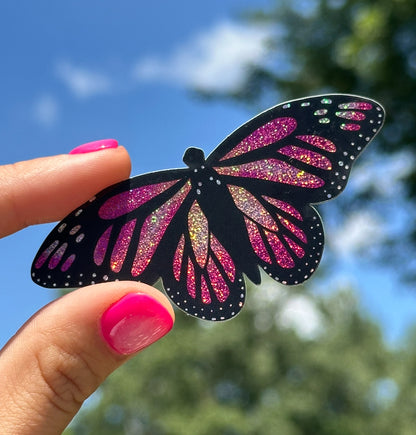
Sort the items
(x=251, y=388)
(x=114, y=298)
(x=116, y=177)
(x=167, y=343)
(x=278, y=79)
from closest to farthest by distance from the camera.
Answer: (x=114, y=298) → (x=116, y=177) → (x=278, y=79) → (x=167, y=343) → (x=251, y=388)

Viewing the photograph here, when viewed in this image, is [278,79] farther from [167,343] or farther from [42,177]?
[42,177]

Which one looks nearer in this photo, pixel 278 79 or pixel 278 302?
pixel 278 79

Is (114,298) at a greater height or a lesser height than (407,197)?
lesser

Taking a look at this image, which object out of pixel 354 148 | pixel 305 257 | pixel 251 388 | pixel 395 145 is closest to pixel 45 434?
pixel 305 257

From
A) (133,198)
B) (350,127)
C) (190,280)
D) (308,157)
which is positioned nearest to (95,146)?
(133,198)

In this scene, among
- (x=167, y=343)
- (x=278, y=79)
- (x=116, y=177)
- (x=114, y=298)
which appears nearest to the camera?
(x=114, y=298)

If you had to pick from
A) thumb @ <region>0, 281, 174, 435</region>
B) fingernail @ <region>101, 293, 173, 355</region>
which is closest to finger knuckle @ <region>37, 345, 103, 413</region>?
thumb @ <region>0, 281, 174, 435</region>

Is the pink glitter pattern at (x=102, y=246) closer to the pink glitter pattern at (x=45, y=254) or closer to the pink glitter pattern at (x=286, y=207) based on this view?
the pink glitter pattern at (x=45, y=254)
